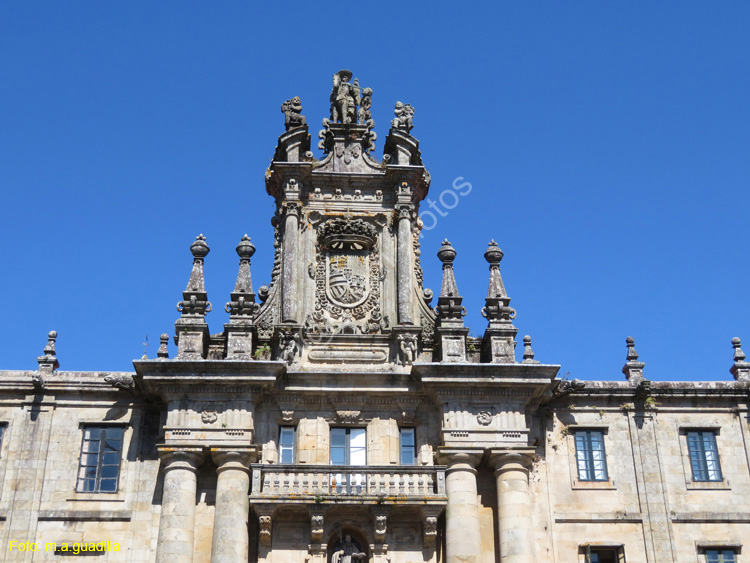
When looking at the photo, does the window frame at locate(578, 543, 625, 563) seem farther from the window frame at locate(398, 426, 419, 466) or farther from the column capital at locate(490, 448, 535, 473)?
the window frame at locate(398, 426, 419, 466)

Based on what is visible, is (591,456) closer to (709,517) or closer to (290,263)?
(709,517)

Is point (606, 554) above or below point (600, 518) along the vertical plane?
below

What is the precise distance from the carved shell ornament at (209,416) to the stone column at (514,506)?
24.1ft

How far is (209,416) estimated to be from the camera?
29859mm

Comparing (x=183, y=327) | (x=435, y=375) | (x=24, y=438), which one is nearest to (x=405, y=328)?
(x=435, y=375)

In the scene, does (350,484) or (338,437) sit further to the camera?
(338,437)

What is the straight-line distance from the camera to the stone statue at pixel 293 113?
115 feet

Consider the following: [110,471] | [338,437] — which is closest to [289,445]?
[338,437]

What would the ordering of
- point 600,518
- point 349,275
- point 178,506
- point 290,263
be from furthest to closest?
point 349,275 → point 290,263 → point 600,518 → point 178,506

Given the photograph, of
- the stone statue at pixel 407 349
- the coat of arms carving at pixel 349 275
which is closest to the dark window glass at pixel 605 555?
the stone statue at pixel 407 349

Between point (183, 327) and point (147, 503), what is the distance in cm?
476

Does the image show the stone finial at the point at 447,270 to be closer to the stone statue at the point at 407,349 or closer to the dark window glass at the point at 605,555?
the stone statue at the point at 407,349

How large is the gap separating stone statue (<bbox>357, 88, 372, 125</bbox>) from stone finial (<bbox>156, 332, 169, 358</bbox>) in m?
9.22

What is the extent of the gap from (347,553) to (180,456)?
4953 millimetres
